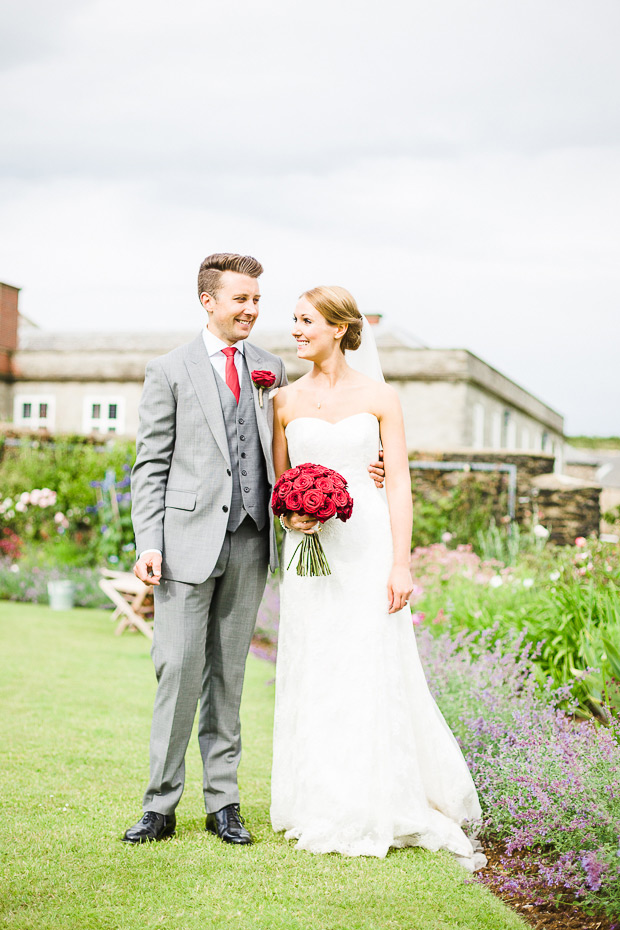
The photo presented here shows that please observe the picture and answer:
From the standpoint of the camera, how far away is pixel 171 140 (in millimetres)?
8859

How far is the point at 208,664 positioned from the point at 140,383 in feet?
67.4

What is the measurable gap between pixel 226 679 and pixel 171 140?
22.2 feet

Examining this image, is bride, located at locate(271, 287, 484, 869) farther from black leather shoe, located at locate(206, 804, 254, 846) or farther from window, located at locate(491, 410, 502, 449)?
Answer: window, located at locate(491, 410, 502, 449)

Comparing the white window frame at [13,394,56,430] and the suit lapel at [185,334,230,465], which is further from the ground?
the white window frame at [13,394,56,430]

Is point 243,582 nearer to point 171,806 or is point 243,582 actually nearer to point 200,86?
point 171,806

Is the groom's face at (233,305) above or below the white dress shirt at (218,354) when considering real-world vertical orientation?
above

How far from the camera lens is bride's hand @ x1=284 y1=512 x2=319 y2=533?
3.45 m

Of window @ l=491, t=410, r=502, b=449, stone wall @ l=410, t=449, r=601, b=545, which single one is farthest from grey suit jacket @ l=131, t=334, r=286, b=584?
window @ l=491, t=410, r=502, b=449

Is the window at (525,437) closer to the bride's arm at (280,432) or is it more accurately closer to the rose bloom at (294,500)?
the bride's arm at (280,432)

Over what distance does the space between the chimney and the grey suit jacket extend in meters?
22.3

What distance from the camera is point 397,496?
3.74 meters

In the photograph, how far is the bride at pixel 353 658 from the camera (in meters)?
3.54

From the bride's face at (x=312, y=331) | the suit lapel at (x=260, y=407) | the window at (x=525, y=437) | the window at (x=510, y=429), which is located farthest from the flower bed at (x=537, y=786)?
the window at (x=525, y=437)

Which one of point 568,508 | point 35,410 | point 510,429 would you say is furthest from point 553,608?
point 510,429
